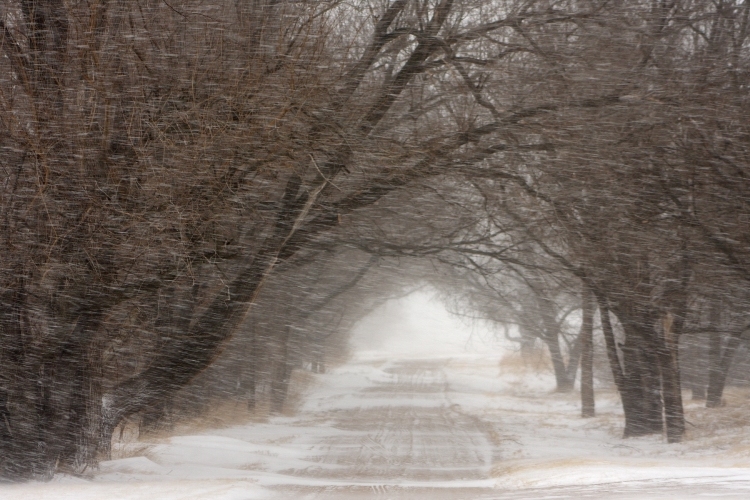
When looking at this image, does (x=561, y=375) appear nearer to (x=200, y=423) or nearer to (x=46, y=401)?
(x=200, y=423)

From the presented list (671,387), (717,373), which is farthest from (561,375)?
(671,387)

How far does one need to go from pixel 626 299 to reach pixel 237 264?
718 centimetres

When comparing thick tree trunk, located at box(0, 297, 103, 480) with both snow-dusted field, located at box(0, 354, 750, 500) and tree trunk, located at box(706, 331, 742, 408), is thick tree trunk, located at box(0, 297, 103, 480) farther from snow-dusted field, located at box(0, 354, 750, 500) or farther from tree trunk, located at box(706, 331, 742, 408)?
tree trunk, located at box(706, 331, 742, 408)

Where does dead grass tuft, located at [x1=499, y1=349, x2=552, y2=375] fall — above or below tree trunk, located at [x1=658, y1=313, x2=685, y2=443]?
above

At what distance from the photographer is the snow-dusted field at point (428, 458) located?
32.9ft

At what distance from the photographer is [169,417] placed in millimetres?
18406

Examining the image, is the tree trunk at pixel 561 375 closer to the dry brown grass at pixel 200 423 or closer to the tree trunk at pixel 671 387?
the dry brown grass at pixel 200 423

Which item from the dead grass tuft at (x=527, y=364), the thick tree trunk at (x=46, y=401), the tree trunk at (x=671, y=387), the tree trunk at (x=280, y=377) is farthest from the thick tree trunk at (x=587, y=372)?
the dead grass tuft at (x=527, y=364)

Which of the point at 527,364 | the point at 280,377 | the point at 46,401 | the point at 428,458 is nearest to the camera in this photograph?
the point at 46,401

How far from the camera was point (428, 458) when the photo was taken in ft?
48.2

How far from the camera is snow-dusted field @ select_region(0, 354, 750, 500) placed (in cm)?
1003

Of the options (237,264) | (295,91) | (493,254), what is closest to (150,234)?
(295,91)

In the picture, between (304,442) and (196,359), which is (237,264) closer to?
(196,359)

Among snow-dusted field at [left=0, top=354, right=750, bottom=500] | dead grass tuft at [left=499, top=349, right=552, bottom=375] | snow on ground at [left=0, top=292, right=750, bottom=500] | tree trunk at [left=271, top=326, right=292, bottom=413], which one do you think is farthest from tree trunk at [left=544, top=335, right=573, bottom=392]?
tree trunk at [left=271, top=326, right=292, bottom=413]
